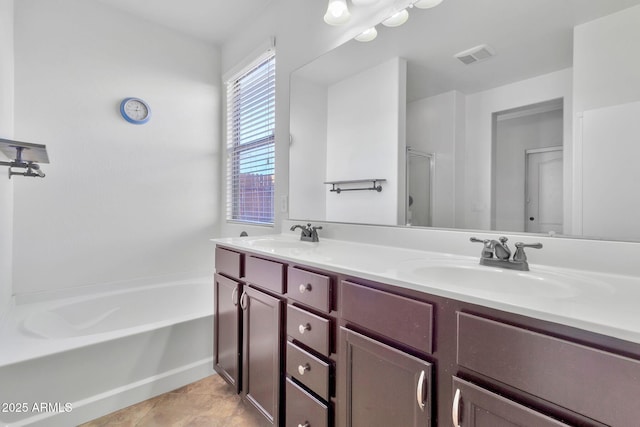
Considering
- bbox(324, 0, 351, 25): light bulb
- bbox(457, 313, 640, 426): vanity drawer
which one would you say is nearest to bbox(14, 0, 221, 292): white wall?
bbox(324, 0, 351, 25): light bulb

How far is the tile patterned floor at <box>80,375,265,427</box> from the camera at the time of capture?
1519 mm

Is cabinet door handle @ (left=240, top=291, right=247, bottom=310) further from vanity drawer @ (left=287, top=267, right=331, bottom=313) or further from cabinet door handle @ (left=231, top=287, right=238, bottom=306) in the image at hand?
vanity drawer @ (left=287, top=267, right=331, bottom=313)

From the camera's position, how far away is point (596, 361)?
51 cm

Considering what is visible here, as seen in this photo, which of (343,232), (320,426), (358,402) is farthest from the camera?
(343,232)

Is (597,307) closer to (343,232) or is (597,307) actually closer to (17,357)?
(343,232)

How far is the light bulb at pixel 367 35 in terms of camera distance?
1.53m

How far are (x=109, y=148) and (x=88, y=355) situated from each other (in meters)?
1.62

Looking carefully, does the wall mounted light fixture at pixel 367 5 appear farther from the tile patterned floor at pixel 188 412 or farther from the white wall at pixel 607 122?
the tile patterned floor at pixel 188 412

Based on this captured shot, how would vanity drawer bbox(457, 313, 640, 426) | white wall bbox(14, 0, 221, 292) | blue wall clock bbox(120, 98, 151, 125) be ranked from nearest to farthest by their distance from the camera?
vanity drawer bbox(457, 313, 640, 426) < white wall bbox(14, 0, 221, 292) < blue wall clock bbox(120, 98, 151, 125)

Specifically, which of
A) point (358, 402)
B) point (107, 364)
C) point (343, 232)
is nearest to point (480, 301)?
point (358, 402)

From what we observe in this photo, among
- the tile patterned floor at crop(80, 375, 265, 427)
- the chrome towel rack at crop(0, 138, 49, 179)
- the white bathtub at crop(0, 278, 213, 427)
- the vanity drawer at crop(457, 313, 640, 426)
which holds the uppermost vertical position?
the chrome towel rack at crop(0, 138, 49, 179)

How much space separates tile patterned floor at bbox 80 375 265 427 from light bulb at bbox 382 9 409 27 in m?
2.17

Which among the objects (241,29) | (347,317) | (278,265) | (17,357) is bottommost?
(17,357)

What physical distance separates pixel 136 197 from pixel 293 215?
148 cm
